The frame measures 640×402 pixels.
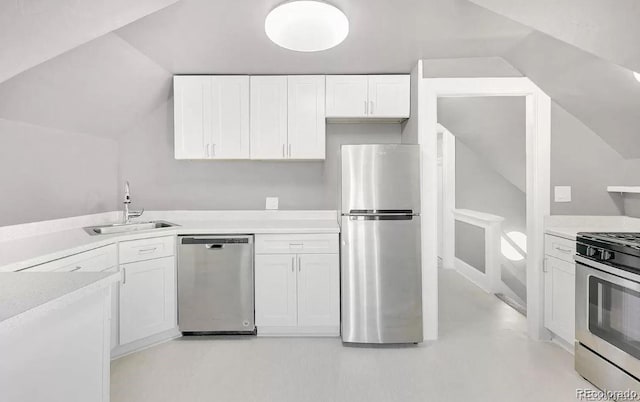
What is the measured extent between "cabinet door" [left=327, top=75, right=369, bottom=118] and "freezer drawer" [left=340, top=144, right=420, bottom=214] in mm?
554

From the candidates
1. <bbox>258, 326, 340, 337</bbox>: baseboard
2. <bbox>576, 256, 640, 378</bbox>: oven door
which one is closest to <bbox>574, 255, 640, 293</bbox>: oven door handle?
<bbox>576, 256, 640, 378</bbox>: oven door

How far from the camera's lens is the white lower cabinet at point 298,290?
2.96 m

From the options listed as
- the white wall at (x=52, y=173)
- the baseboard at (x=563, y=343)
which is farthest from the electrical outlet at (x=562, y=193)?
the white wall at (x=52, y=173)

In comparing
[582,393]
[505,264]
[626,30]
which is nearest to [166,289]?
[582,393]

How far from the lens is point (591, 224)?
2.90 m

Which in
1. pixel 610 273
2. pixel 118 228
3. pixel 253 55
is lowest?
pixel 610 273

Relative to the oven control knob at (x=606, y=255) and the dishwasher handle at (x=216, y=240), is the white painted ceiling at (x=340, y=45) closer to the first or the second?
the dishwasher handle at (x=216, y=240)

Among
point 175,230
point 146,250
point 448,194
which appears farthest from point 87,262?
point 448,194

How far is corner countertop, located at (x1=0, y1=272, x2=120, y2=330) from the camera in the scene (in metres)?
1.00

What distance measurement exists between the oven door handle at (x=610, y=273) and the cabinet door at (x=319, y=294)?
166 cm

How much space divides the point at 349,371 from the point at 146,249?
1.75m

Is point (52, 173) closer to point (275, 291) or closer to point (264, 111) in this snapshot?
point (264, 111)

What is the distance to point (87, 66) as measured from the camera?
258cm

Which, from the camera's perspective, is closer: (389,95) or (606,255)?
(606,255)
